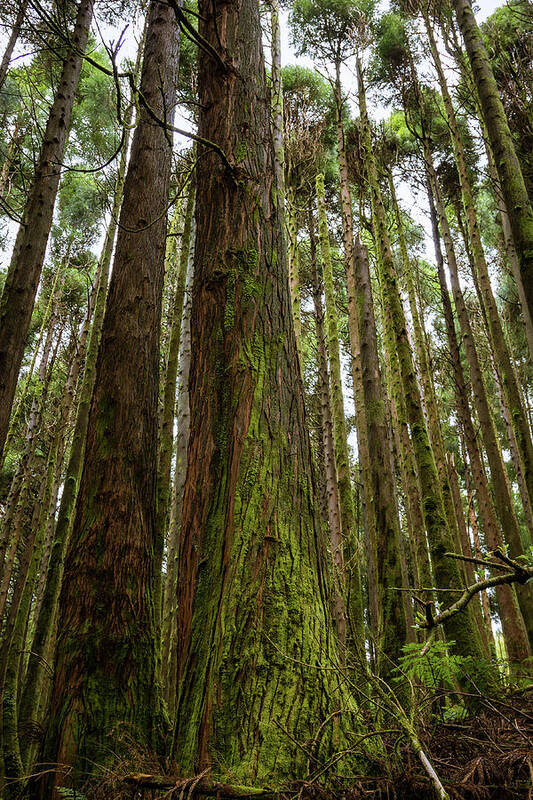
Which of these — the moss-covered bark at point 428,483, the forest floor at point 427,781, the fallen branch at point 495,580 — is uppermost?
the moss-covered bark at point 428,483

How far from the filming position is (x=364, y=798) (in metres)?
1.13

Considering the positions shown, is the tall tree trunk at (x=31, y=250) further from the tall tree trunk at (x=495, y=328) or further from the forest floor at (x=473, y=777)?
the tall tree trunk at (x=495, y=328)

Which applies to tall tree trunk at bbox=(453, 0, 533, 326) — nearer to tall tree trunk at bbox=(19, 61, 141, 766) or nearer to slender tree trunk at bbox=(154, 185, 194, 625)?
tall tree trunk at bbox=(19, 61, 141, 766)

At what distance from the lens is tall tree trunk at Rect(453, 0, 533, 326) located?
284 cm

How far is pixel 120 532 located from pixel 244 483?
1.62 m

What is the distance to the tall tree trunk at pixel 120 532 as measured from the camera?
255 centimetres

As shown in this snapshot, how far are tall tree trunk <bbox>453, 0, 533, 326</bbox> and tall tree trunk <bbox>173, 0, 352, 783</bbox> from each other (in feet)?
5.10

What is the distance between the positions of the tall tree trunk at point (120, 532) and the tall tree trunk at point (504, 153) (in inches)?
83.1

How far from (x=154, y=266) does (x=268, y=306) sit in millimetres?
2304

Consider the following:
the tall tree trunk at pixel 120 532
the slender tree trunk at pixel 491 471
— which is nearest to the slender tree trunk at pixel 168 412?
the tall tree trunk at pixel 120 532

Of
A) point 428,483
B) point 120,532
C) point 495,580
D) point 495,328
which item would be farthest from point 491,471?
point 495,580

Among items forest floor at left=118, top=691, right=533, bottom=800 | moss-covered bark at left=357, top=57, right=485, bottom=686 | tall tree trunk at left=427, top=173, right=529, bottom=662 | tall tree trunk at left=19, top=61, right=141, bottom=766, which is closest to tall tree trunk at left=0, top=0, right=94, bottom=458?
tall tree trunk at left=19, top=61, right=141, bottom=766

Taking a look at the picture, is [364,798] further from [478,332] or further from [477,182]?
[477,182]

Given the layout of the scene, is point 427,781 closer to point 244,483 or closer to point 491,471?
point 244,483
